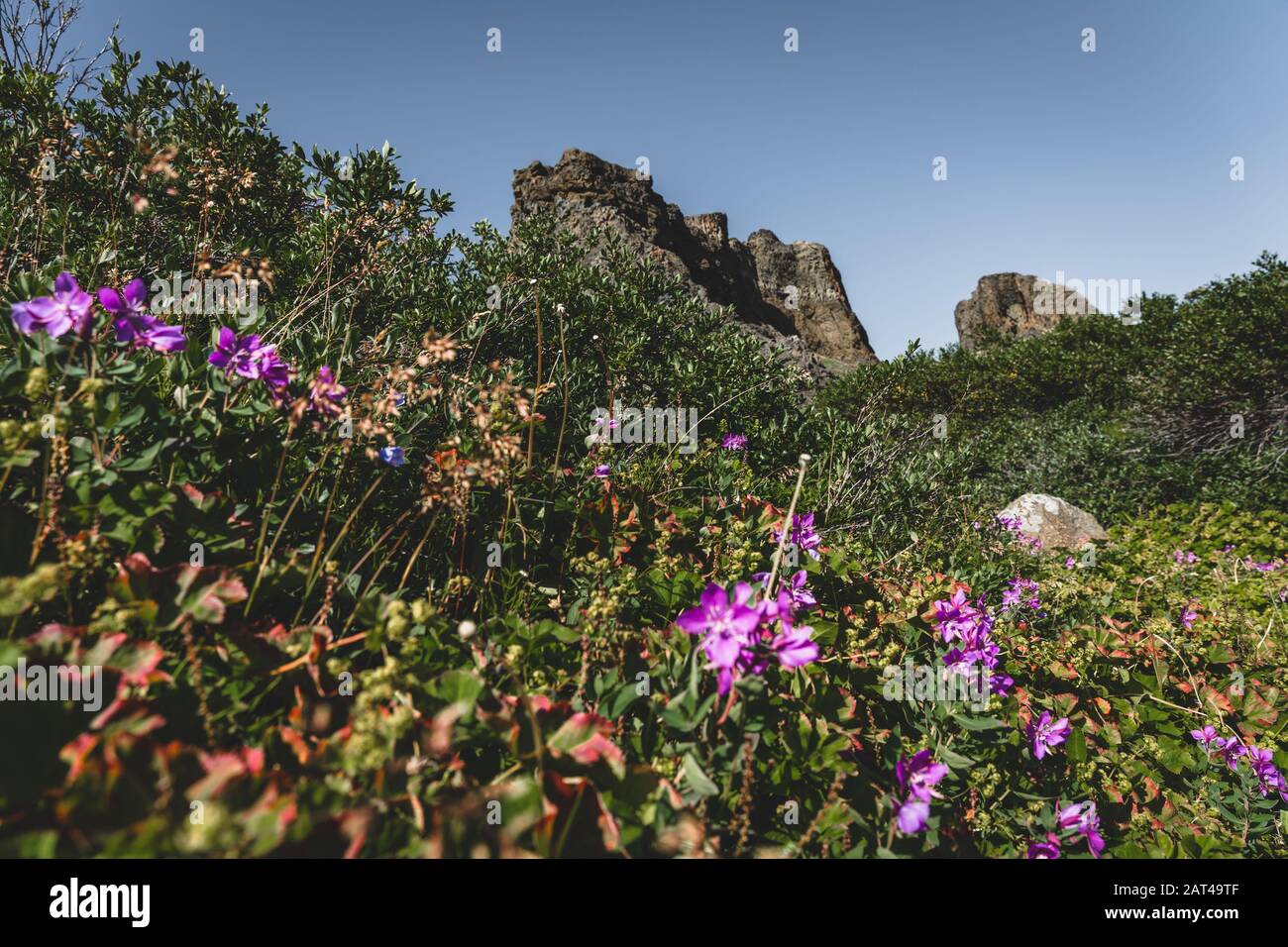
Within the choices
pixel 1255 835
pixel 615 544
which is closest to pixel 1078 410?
pixel 1255 835

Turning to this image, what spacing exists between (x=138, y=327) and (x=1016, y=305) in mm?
36787

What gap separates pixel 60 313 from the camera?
1.33m

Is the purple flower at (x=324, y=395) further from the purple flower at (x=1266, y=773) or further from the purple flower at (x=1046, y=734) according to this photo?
the purple flower at (x=1266, y=773)

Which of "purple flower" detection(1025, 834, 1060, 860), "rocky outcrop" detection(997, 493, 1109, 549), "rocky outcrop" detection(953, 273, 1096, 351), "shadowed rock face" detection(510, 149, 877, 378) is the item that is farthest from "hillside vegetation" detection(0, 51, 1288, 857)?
"rocky outcrop" detection(953, 273, 1096, 351)

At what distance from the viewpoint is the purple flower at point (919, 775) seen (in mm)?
1357

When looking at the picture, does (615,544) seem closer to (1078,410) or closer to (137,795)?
(137,795)

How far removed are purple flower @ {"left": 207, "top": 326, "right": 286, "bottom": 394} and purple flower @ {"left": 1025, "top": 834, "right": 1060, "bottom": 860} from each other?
229 centimetres

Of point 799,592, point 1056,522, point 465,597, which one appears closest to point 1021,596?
point 799,592

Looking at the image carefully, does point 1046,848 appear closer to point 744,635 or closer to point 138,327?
point 744,635

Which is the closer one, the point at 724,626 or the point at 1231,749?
the point at 724,626

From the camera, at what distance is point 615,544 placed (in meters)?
2.08

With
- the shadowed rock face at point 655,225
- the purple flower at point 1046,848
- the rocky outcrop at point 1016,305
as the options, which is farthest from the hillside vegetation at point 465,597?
the rocky outcrop at point 1016,305

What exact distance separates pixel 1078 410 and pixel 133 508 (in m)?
14.2

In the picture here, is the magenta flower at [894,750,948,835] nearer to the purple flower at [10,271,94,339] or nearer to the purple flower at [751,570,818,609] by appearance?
the purple flower at [751,570,818,609]
